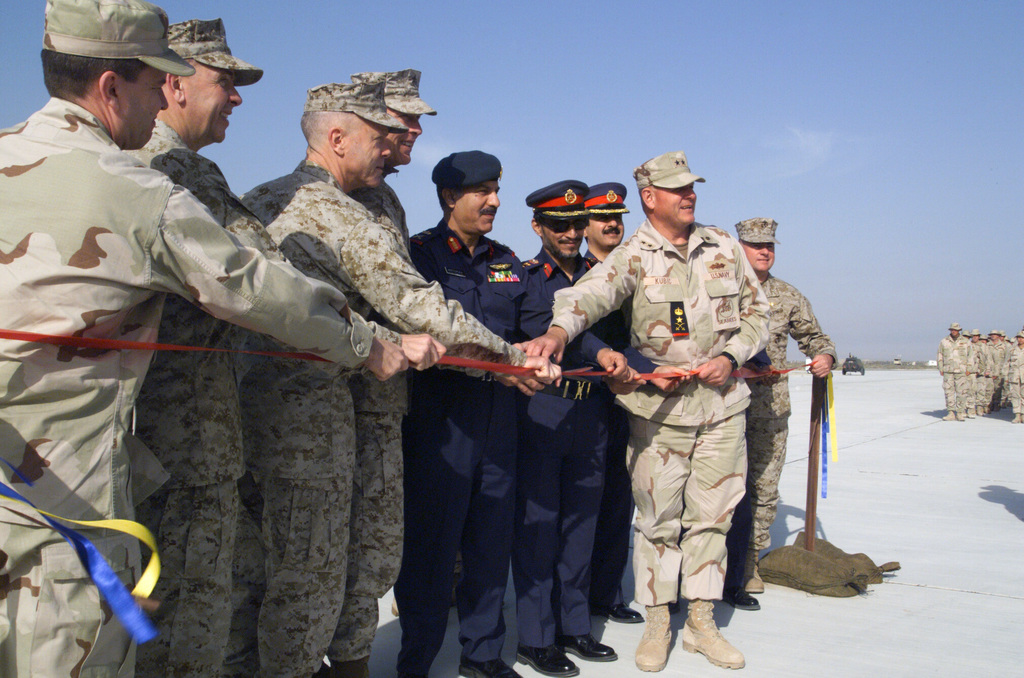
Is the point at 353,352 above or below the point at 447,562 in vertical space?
above

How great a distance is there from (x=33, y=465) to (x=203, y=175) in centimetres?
108

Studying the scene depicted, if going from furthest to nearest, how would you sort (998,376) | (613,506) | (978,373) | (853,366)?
(853,366) → (998,376) → (978,373) → (613,506)

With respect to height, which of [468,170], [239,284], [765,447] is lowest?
[765,447]

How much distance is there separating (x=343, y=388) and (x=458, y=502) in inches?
31.0

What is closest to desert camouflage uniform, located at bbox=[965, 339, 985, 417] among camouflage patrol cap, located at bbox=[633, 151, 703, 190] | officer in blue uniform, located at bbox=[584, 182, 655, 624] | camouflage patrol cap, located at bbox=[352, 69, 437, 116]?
officer in blue uniform, located at bbox=[584, 182, 655, 624]

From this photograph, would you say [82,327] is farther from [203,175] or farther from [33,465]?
[203,175]

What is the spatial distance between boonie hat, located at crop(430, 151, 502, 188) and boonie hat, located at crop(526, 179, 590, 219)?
524 mm

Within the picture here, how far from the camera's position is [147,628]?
1.53 meters

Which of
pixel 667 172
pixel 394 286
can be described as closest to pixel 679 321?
pixel 667 172

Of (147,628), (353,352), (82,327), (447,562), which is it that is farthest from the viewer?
(447,562)

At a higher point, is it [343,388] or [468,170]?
[468,170]

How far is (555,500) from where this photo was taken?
3.79 meters

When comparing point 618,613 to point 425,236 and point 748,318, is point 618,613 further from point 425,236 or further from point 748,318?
point 425,236

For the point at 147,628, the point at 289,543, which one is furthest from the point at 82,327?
the point at 289,543
